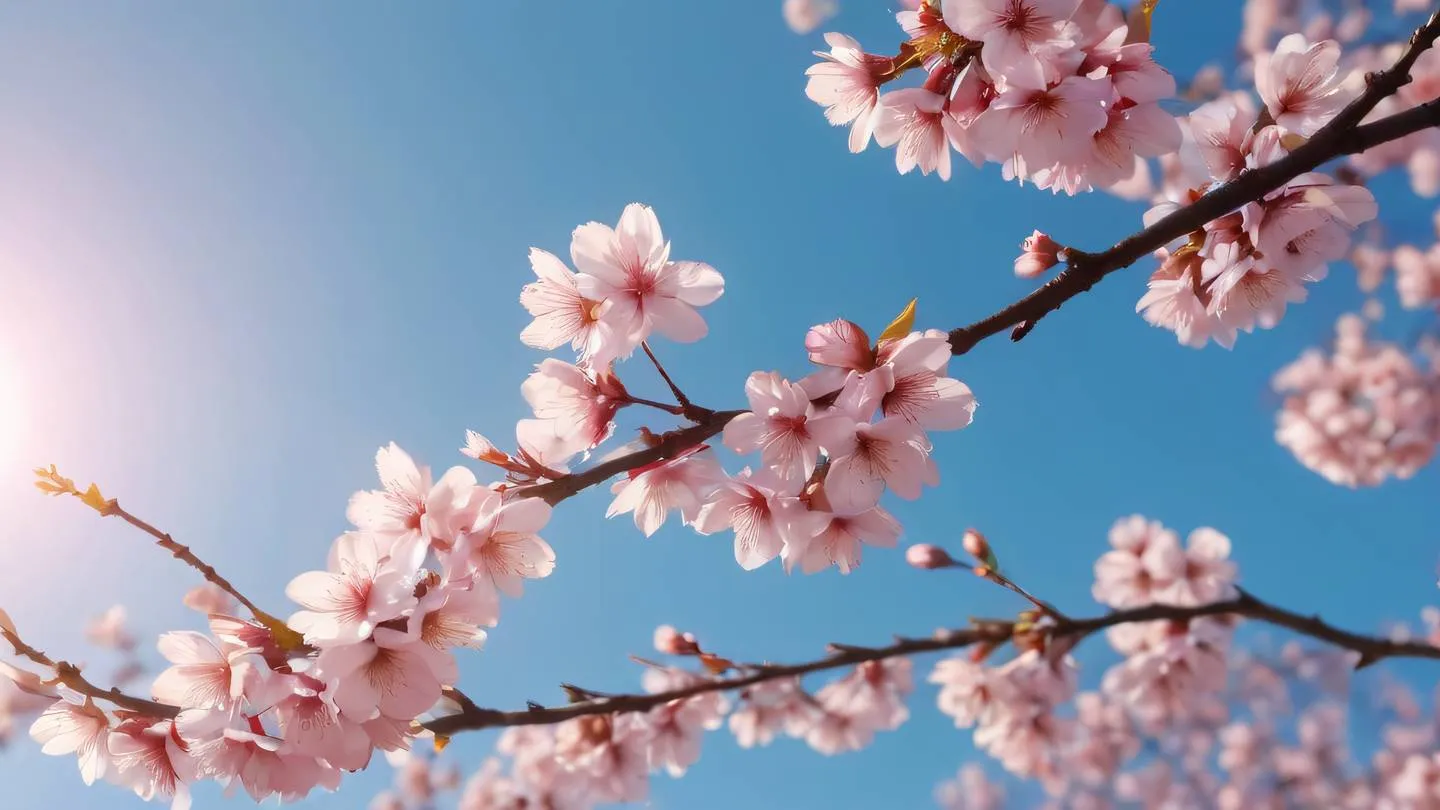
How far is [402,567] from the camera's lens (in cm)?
133

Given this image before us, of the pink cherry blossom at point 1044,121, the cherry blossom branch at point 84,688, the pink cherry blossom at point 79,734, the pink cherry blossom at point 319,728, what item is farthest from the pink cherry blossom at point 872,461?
the pink cherry blossom at point 79,734

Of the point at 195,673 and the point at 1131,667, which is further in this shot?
the point at 1131,667

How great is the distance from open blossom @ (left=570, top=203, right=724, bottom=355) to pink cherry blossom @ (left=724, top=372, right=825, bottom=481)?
17cm

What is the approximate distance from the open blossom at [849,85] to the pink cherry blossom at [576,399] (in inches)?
28.8

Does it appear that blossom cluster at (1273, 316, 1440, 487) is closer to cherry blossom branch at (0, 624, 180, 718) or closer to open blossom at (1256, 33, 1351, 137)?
open blossom at (1256, 33, 1351, 137)

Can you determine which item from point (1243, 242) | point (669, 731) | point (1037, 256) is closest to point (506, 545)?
point (1037, 256)

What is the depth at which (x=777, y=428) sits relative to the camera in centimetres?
135

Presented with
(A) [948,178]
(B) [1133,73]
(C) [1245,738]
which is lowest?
(C) [1245,738]

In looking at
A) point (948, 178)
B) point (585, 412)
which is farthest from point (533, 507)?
point (948, 178)

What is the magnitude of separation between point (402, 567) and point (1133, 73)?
149 centimetres

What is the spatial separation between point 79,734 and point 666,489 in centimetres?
116

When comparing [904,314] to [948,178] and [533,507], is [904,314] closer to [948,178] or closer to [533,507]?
[948,178]

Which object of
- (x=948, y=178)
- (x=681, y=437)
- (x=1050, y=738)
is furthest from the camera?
(x=1050, y=738)

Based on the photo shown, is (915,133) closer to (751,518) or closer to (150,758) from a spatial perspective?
(751,518)
